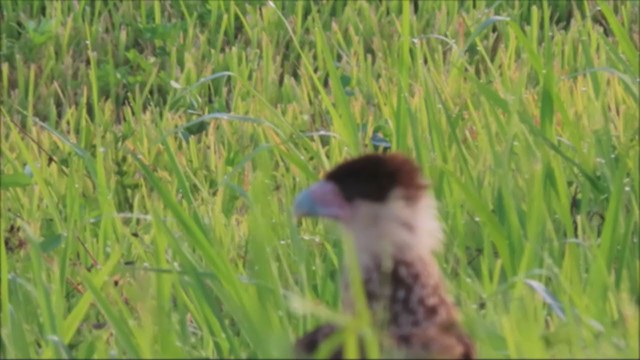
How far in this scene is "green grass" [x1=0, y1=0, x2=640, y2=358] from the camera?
9.33 ft

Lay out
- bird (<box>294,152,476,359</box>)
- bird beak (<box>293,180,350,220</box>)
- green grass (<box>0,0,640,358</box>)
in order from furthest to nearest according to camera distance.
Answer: green grass (<box>0,0,640,358</box>) < bird beak (<box>293,180,350,220</box>) < bird (<box>294,152,476,359</box>)

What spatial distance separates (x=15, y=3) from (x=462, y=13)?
6.42ft

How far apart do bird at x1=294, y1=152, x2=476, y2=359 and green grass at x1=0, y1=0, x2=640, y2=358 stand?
9 centimetres

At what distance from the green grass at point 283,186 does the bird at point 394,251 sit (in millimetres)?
92

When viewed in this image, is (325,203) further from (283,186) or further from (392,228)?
(283,186)

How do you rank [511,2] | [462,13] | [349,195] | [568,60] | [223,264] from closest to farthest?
[349,195] < [223,264] < [568,60] < [462,13] < [511,2]

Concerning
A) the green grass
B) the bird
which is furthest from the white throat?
the green grass

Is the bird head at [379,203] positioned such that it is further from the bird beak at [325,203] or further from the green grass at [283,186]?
the green grass at [283,186]

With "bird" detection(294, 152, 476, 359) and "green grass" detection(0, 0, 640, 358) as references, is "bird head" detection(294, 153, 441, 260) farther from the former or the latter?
"green grass" detection(0, 0, 640, 358)

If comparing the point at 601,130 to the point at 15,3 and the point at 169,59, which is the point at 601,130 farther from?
the point at 15,3

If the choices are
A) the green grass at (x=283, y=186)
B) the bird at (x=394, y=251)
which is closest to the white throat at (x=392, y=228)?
the bird at (x=394, y=251)

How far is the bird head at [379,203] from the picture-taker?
2.44 m

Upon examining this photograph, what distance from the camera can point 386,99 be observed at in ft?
15.1

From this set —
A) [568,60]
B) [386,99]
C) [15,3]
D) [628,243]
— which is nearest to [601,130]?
[628,243]
